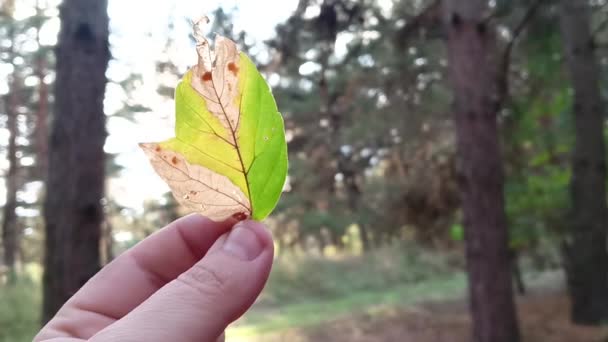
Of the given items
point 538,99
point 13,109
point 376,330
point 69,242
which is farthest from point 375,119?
point 69,242

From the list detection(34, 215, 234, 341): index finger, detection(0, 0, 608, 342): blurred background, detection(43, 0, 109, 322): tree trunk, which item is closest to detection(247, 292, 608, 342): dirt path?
detection(0, 0, 608, 342): blurred background

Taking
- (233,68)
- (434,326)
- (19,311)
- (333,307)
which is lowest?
(333,307)

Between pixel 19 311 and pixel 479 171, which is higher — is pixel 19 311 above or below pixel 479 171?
below

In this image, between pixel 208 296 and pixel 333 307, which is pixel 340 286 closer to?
pixel 333 307

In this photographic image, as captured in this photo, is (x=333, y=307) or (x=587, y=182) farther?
A: (x=333, y=307)

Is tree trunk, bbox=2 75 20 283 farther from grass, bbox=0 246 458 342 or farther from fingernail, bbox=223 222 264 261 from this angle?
fingernail, bbox=223 222 264 261

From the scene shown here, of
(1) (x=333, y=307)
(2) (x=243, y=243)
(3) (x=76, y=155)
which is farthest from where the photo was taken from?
(1) (x=333, y=307)

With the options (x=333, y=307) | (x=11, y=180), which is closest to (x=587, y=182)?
(x=333, y=307)
